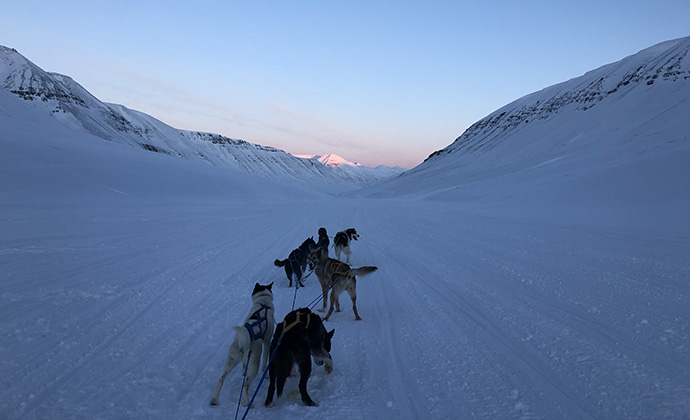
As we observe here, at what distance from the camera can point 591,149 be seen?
147 ft

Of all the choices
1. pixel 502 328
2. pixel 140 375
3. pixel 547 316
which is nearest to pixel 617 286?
pixel 547 316

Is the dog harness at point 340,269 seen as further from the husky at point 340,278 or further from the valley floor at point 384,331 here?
the valley floor at point 384,331

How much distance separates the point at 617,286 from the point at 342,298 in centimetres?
511

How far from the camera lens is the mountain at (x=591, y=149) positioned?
691 inches

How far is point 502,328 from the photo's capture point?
4934 mm

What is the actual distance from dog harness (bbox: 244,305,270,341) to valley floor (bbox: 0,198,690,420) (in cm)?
60

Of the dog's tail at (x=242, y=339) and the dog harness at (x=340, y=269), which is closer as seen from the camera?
the dog's tail at (x=242, y=339)

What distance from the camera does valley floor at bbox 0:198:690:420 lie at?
329 cm

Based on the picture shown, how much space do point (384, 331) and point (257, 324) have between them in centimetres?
214

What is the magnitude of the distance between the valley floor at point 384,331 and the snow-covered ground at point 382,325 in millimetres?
22

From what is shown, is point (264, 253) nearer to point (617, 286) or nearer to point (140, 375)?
point (140, 375)

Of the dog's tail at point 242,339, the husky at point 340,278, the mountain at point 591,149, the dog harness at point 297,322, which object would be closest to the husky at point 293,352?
the dog harness at point 297,322

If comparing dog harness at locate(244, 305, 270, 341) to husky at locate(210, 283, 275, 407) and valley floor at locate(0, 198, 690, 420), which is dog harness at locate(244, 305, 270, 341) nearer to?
husky at locate(210, 283, 275, 407)

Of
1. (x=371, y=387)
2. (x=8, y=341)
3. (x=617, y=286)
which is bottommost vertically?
(x=8, y=341)
